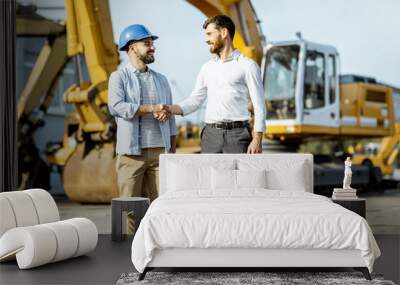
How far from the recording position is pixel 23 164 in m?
8.11

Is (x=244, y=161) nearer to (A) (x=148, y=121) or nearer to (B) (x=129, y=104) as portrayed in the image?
(A) (x=148, y=121)

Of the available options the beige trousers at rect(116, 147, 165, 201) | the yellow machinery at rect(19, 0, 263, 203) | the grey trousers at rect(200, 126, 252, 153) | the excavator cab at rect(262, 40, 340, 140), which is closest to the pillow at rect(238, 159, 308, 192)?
the grey trousers at rect(200, 126, 252, 153)

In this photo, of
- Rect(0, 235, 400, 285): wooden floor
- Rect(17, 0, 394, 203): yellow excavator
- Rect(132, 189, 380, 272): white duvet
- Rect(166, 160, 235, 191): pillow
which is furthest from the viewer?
Rect(17, 0, 394, 203): yellow excavator

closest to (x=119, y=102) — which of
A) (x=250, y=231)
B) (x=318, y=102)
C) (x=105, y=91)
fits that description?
(x=250, y=231)

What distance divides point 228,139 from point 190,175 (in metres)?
0.36

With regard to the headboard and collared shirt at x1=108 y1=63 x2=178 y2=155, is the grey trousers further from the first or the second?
collared shirt at x1=108 y1=63 x2=178 y2=155

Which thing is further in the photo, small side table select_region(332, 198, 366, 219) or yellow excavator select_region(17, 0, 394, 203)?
yellow excavator select_region(17, 0, 394, 203)

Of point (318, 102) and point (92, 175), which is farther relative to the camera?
point (318, 102)

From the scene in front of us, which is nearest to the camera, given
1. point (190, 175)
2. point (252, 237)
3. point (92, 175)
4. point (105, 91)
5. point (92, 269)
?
point (252, 237)

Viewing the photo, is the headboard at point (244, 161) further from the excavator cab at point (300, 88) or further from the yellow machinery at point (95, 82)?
the excavator cab at point (300, 88)

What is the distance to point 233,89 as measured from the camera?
3.71 m

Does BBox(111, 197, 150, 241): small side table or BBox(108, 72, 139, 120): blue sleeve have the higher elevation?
BBox(108, 72, 139, 120): blue sleeve

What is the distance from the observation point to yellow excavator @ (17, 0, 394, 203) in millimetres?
6781

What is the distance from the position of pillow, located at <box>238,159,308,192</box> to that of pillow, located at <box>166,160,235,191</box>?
124mm
